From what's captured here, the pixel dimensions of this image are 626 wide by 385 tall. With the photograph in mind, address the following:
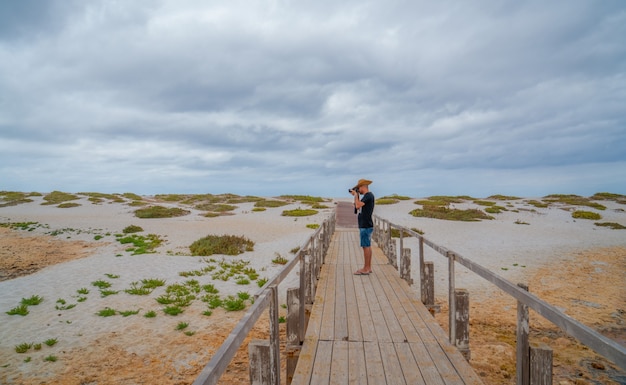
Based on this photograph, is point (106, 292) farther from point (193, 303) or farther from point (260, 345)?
point (260, 345)

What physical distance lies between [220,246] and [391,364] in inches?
519

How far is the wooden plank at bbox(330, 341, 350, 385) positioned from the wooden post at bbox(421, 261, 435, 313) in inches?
91.1

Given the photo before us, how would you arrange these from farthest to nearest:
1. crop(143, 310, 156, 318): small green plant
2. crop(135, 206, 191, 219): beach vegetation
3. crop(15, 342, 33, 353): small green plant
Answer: crop(135, 206, 191, 219): beach vegetation
crop(143, 310, 156, 318): small green plant
crop(15, 342, 33, 353): small green plant

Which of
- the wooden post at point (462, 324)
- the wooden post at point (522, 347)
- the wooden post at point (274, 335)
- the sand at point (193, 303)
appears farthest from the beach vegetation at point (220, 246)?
the wooden post at point (522, 347)

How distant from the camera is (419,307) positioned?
242 inches

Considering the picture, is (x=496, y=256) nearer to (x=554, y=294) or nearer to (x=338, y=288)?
(x=554, y=294)

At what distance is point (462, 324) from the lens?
4.43m

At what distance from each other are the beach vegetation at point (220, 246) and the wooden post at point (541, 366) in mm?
14132

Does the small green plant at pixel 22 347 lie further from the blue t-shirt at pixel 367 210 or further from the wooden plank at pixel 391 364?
the blue t-shirt at pixel 367 210

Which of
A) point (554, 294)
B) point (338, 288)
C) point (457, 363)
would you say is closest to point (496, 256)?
point (554, 294)

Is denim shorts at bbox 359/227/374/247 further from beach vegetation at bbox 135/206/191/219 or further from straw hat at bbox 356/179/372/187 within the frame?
beach vegetation at bbox 135/206/191/219

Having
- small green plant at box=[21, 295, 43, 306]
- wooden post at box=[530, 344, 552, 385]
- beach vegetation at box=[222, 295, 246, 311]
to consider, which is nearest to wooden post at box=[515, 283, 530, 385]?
wooden post at box=[530, 344, 552, 385]

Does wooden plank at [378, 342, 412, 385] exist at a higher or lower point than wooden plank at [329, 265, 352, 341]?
higher

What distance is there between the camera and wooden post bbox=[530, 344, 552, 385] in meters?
2.55
